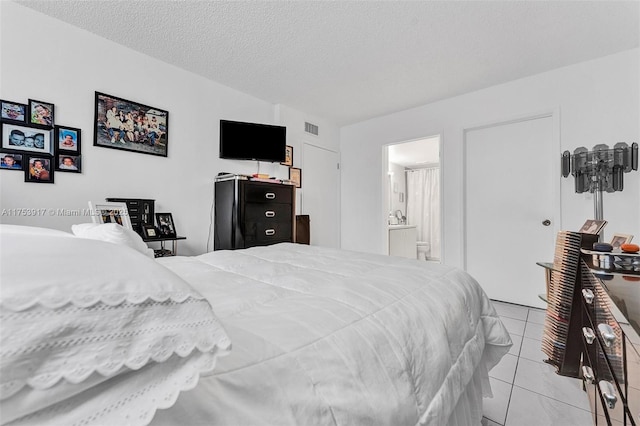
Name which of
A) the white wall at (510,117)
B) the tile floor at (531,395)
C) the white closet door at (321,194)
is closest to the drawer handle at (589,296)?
the tile floor at (531,395)

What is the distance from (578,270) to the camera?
63.9 inches

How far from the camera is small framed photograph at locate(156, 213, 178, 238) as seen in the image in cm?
260

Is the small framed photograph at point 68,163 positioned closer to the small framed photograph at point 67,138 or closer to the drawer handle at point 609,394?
the small framed photograph at point 67,138

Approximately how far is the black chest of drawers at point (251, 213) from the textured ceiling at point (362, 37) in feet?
4.06

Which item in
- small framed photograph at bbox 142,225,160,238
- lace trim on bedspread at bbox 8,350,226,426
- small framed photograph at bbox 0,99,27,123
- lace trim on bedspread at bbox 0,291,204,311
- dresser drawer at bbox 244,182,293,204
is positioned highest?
small framed photograph at bbox 0,99,27,123

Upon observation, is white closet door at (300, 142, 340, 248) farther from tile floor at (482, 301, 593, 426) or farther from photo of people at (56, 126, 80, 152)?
tile floor at (482, 301, 593, 426)

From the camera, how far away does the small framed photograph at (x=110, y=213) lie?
7.33 feet

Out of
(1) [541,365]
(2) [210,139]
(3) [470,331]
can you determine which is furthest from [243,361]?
(2) [210,139]

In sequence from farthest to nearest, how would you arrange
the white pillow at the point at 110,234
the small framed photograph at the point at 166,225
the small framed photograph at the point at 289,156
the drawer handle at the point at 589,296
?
the small framed photograph at the point at 289,156
the small framed photograph at the point at 166,225
the drawer handle at the point at 589,296
the white pillow at the point at 110,234

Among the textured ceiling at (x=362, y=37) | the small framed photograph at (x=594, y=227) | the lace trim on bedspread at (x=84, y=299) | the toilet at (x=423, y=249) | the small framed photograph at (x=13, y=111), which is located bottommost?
the toilet at (x=423, y=249)

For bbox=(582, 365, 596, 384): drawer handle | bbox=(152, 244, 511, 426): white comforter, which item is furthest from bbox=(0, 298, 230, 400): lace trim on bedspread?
bbox=(582, 365, 596, 384): drawer handle

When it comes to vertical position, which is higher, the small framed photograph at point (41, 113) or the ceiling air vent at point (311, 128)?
the ceiling air vent at point (311, 128)

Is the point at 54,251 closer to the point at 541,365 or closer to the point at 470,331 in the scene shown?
the point at 470,331

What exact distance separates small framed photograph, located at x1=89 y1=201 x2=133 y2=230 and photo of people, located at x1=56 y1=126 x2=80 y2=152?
1.51 ft
